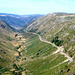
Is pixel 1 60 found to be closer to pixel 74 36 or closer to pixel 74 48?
pixel 74 48

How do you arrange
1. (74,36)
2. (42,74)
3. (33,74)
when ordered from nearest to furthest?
(42,74) → (33,74) → (74,36)

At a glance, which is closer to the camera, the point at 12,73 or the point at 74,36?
the point at 12,73

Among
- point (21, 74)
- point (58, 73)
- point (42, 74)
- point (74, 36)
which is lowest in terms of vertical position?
point (21, 74)

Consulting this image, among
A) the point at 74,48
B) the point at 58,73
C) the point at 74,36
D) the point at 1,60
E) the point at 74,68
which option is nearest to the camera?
the point at 74,68

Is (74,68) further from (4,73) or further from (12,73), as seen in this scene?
(4,73)

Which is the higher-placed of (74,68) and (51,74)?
(74,68)

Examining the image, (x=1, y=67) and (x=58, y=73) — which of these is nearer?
(x=58, y=73)

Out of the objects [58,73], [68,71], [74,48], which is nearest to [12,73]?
[58,73]

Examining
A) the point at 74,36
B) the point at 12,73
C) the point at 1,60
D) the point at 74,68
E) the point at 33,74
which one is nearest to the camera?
the point at 74,68

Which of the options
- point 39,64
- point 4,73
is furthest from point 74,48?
point 4,73
